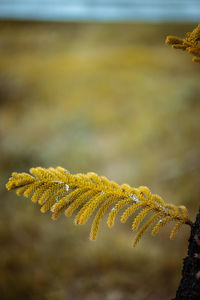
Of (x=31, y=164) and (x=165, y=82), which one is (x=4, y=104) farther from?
(x=165, y=82)

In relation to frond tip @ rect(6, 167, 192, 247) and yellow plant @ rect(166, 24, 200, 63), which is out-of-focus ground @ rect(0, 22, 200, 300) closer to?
frond tip @ rect(6, 167, 192, 247)

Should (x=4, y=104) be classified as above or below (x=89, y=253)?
above

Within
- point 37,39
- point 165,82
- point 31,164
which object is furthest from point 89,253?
point 37,39

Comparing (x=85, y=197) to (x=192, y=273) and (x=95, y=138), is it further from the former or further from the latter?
(x=95, y=138)

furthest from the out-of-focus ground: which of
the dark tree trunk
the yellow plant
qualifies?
the yellow plant

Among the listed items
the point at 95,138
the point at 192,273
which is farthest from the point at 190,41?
the point at 95,138
